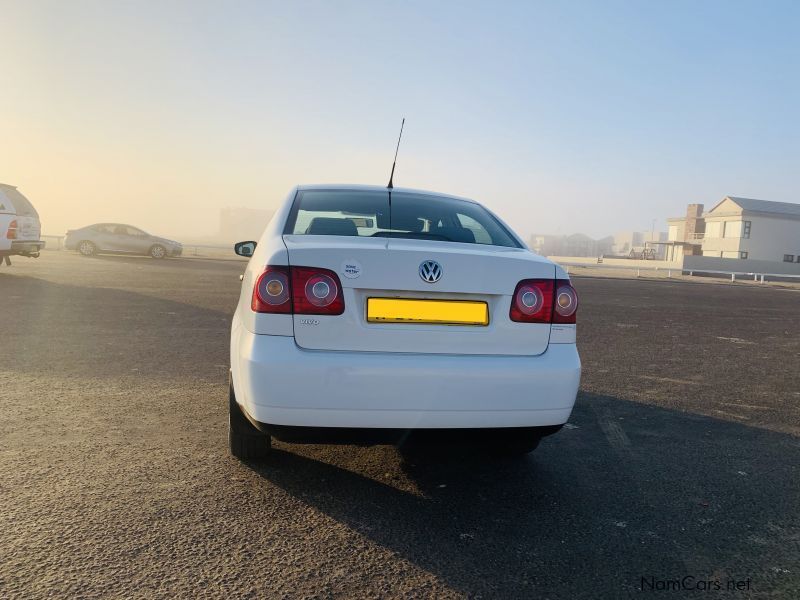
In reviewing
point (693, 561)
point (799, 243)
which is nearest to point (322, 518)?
point (693, 561)

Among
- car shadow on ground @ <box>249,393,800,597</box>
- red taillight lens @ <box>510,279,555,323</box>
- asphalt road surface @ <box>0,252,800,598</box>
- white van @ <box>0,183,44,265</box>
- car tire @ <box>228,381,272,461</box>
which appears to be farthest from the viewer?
white van @ <box>0,183,44,265</box>

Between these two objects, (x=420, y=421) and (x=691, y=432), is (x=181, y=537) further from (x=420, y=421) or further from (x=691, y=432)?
(x=691, y=432)

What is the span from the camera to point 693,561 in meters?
2.46

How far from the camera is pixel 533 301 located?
9.43ft

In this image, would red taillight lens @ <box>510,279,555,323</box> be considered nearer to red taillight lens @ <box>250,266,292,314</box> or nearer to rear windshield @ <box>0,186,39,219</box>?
red taillight lens @ <box>250,266,292,314</box>

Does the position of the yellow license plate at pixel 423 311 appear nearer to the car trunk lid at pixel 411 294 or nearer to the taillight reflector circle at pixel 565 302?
the car trunk lid at pixel 411 294

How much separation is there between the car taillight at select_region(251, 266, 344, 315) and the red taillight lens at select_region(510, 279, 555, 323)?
0.83 m

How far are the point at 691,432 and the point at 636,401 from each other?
0.83 m

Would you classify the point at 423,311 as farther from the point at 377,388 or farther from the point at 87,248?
the point at 87,248

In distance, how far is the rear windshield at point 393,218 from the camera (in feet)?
10.7

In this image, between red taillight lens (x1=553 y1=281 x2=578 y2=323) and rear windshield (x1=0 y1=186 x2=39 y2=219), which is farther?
rear windshield (x1=0 y1=186 x2=39 y2=219)

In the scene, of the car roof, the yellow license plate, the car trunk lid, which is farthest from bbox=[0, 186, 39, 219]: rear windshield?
the yellow license plate

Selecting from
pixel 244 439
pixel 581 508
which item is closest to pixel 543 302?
pixel 581 508

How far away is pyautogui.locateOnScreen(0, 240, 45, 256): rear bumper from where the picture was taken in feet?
41.2
